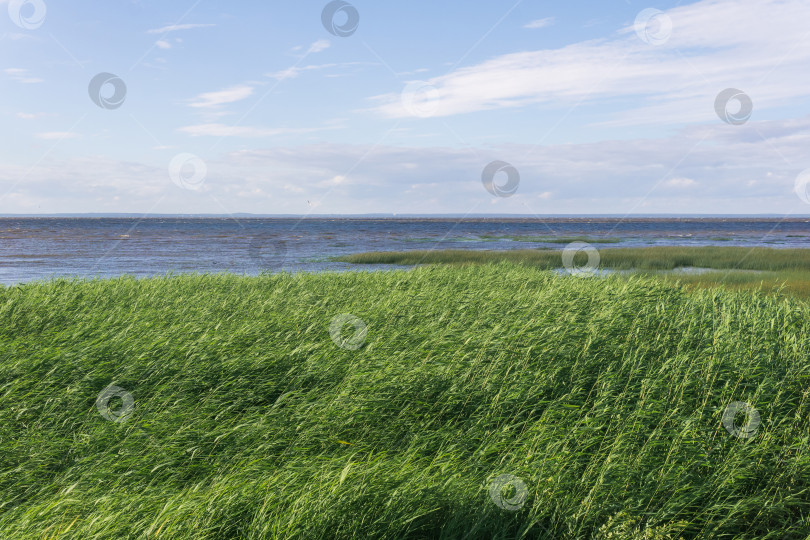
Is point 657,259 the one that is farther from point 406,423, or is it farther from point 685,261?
point 406,423

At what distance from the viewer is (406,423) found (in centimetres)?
689

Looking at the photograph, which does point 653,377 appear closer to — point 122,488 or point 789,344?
point 789,344

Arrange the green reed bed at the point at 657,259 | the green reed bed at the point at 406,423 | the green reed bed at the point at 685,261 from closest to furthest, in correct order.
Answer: the green reed bed at the point at 406,423
the green reed bed at the point at 685,261
the green reed bed at the point at 657,259

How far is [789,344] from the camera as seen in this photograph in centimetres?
938

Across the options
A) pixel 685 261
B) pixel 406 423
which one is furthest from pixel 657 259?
pixel 406 423

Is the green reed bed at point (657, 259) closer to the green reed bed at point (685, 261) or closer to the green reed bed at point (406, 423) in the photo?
the green reed bed at point (685, 261)

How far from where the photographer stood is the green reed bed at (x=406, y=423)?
16.0ft

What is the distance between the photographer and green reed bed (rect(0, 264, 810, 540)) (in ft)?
16.0

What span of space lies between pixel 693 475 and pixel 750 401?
2.41 metres

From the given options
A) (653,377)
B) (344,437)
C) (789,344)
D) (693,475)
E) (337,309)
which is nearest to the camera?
(693,475)

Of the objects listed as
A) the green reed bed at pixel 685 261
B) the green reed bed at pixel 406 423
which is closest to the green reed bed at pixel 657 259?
the green reed bed at pixel 685 261

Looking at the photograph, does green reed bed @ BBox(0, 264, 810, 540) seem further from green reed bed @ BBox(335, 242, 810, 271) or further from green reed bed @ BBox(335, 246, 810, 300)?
green reed bed @ BBox(335, 242, 810, 271)

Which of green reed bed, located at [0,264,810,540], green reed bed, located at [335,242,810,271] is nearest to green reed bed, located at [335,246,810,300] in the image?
green reed bed, located at [335,242,810,271]

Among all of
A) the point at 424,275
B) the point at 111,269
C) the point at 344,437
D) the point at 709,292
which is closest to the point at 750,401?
the point at 344,437
